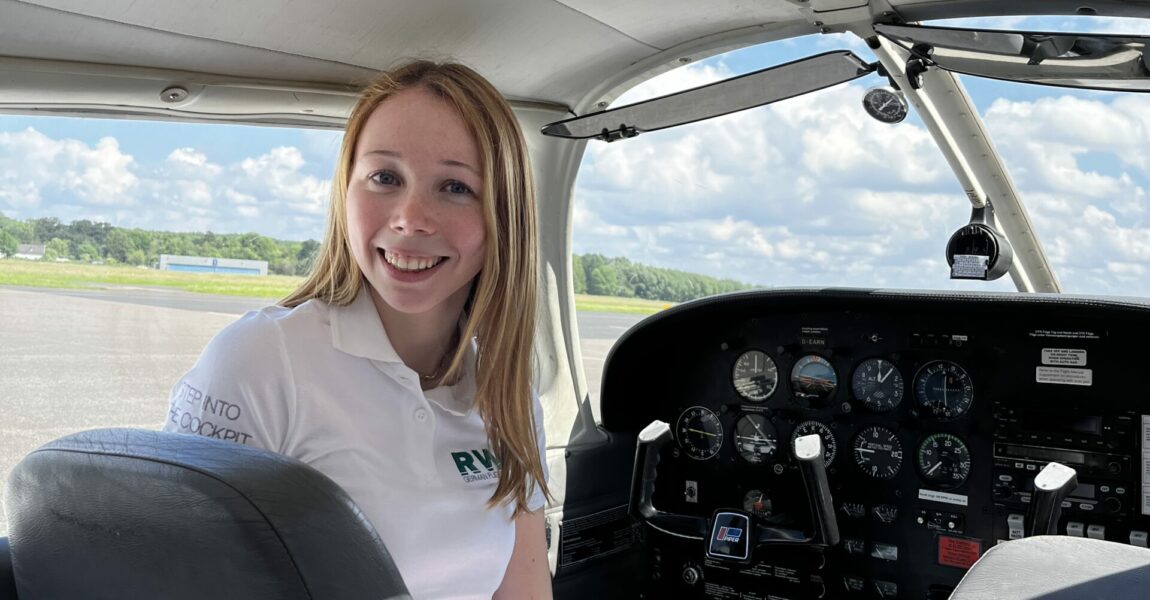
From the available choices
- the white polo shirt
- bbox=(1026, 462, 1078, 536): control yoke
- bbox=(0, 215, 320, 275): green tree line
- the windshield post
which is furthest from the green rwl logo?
bbox=(1026, 462, 1078, 536): control yoke

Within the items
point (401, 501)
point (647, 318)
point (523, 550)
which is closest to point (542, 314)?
point (647, 318)

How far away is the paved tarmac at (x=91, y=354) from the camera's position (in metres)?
1.89

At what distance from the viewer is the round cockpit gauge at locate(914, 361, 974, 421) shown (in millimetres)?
2904

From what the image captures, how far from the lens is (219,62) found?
199 cm

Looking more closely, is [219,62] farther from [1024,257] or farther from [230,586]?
[1024,257]

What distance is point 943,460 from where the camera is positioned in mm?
2912

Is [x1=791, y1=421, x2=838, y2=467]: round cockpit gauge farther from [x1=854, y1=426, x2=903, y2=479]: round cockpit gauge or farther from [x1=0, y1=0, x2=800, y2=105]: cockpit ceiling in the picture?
[x1=0, y1=0, x2=800, y2=105]: cockpit ceiling

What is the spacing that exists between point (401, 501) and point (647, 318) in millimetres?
1958

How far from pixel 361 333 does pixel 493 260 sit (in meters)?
0.21

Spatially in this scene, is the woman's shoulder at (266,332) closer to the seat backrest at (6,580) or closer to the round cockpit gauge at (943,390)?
the seat backrest at (6,580)

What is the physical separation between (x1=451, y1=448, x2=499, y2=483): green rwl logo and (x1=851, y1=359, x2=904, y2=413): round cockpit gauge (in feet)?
6.40

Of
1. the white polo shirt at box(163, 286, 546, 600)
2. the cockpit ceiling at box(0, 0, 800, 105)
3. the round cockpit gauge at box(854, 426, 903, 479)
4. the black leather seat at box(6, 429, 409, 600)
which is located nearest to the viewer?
the black leather seat at box(6, 429, 409, 600)

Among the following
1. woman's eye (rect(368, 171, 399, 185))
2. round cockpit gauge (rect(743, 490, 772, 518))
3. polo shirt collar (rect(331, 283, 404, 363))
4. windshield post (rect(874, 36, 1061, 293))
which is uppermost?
windshield post (rect(874, 36, 1061, 293))

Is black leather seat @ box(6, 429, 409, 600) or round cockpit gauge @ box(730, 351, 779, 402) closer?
black leather seat @ box(6, 429, 409, 600)
